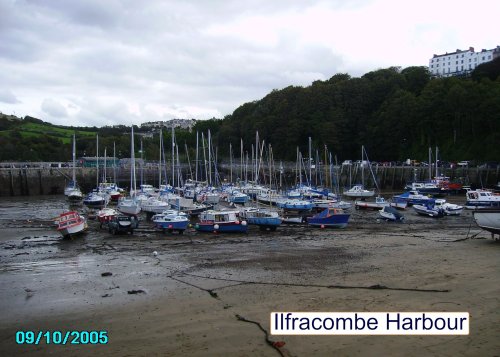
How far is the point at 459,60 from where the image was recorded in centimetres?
15138

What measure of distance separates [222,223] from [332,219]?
8.89 meters

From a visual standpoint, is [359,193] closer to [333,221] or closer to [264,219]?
[333,221]

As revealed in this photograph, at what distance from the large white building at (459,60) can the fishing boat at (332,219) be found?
120776mm

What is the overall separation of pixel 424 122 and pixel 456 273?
70257mm

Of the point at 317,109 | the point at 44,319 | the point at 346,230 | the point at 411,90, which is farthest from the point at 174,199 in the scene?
the point at 411,90

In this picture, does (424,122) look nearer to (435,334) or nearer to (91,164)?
(91,164)

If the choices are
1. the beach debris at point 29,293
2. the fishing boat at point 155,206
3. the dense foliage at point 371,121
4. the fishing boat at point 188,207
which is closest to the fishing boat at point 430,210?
the fishing boat at point 188,207

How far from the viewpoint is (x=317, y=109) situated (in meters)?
103

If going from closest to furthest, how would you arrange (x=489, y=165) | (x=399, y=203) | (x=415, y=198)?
(x=399, y=203), (x=415, y=198), (x=489, y=165)

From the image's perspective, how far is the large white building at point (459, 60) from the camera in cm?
14288

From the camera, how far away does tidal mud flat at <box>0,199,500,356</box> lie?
11.0 m

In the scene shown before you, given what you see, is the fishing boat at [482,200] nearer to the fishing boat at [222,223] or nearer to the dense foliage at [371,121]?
the dense foliage at [371,121]

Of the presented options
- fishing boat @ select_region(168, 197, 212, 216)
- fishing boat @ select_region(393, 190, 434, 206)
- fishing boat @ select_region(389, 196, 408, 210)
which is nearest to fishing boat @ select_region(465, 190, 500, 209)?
fishing boat @ select_region(393, 190, 434, 206)

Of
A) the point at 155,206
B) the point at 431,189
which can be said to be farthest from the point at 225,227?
the point at 431,189
